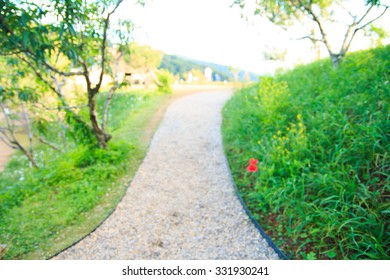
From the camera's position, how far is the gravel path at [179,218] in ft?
8.44

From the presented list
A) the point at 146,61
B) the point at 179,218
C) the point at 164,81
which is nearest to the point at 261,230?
the point at 179,218

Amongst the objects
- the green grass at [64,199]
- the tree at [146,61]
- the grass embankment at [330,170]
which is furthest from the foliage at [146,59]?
the grass embankment at [330,170]

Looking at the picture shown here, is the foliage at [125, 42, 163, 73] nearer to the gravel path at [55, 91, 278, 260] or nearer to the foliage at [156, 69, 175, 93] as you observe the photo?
the foliage at [156, 69, 175, 93]

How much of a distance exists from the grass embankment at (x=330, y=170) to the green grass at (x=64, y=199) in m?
1.92

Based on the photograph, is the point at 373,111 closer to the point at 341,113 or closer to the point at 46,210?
the point at 341,113

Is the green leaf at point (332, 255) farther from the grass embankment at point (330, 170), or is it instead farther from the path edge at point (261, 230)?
the path edge at point (261, 230)

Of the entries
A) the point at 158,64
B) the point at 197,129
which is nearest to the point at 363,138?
the point at 197,129

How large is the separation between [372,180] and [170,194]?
2.46 metres

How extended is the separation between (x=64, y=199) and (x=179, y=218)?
1683 mm

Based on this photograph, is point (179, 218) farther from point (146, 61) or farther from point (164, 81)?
point (146, 61)

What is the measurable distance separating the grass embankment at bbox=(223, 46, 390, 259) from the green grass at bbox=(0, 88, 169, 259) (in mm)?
1924

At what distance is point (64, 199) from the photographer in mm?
3514

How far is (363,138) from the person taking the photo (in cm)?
283

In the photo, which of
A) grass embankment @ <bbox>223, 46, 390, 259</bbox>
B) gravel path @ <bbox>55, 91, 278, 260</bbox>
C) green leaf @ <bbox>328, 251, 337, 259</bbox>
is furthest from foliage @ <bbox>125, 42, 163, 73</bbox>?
green leaf @ <bbox>328, 251, 337, 259</bbox>
